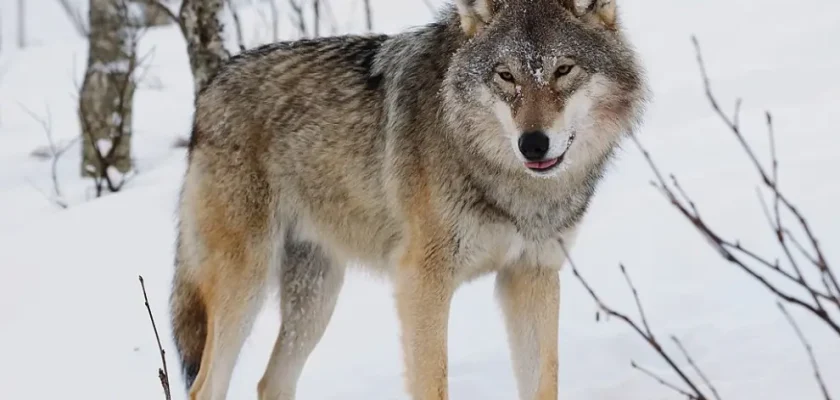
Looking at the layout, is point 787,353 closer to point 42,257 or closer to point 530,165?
point 530,165

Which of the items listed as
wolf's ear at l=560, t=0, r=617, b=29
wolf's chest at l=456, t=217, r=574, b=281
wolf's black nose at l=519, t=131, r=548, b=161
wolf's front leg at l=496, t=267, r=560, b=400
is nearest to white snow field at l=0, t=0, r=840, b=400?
wolf's front leg at l=496, t=267, r=560, b=400

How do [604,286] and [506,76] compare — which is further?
[604,286]

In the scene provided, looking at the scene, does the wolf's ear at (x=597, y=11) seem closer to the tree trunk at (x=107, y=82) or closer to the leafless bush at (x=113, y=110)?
the leafless bush at (x=113, y=110)

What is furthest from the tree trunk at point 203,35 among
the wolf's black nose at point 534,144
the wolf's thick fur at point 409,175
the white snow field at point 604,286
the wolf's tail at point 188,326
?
the wolf's black nose at point 534,144

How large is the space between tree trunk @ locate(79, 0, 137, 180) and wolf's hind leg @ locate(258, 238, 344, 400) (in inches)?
178

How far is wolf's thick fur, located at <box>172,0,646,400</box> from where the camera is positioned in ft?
10.6

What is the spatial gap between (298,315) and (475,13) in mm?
1580

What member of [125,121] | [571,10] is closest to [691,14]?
[125,121]

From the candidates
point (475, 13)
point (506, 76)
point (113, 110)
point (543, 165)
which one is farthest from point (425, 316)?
point (113, 110)

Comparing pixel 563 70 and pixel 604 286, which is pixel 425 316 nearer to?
pixel 563 70

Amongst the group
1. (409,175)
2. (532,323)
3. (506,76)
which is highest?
(506,76)

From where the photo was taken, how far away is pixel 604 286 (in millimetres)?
5391

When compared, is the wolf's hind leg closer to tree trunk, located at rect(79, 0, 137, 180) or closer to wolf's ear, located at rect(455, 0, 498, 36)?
wolf's ear, located at rect(455, 0, 498, 36)

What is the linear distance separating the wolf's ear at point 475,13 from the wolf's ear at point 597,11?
0.79 ft
